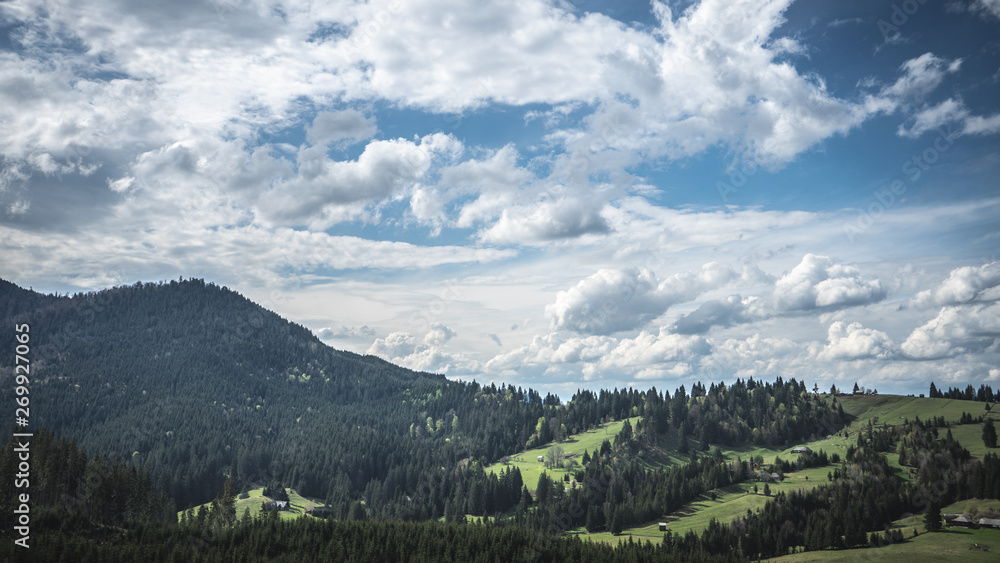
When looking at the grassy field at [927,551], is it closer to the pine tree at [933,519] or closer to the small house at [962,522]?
the pine tree at [933,519]

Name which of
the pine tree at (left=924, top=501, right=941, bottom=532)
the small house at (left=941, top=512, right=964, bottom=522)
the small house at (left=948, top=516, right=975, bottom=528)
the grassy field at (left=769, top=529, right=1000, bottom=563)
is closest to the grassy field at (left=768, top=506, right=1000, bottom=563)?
the grassy field at (left=769, top=529, right=1000, bottom=563)

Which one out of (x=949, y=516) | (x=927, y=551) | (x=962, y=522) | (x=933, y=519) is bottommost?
(x=927, y=551)

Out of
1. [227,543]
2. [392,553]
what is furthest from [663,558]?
[227,543]

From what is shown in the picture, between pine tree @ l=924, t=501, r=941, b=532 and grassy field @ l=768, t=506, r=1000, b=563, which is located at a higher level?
pine tree @ l=924, t=501, r=941, b=532

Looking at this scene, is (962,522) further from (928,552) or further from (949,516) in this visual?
(928,552)

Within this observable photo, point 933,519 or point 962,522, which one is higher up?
point 933,519

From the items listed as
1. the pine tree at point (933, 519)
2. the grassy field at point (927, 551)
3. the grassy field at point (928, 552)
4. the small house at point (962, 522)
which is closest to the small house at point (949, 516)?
the small house at point (962, 522)

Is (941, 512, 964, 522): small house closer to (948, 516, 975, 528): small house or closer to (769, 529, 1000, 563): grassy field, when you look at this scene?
(948, 516, 975, 528): small house

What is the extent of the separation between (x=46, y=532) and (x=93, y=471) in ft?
60.3

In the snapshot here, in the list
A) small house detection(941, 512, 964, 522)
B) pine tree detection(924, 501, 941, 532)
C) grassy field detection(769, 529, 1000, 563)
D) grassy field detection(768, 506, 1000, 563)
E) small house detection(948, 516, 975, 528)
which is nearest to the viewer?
grassy field detection(769, 529, 1000, 563)

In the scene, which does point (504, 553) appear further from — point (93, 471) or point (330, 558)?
point (93, 471)

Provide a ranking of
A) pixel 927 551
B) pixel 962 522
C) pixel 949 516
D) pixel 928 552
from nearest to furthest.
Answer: pixel 928 552 < pixel 927 551 < pixel 962 522 < pixel 949 516

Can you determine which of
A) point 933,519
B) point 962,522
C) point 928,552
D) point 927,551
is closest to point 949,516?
point 962,522

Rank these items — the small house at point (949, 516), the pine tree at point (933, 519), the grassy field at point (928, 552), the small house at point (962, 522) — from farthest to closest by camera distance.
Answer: the small house at point (949, 516)
the pine tree at point (933, 519)
the small house at point (962, 522)
the grassy field at point (928, 552)
